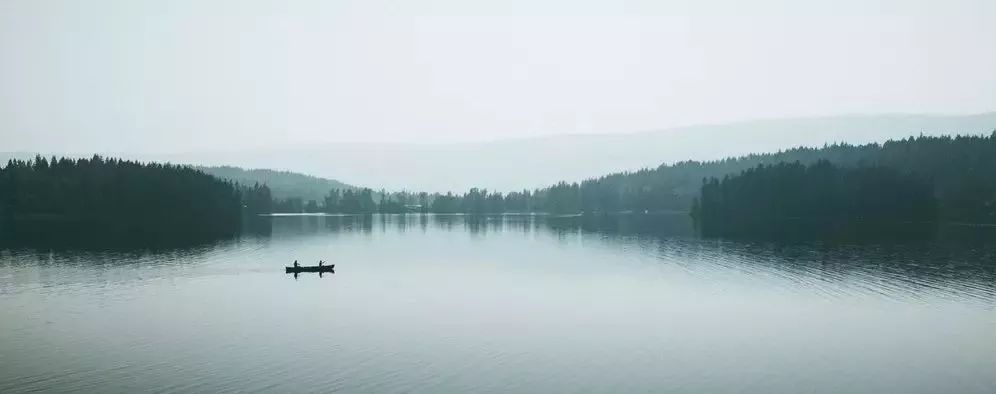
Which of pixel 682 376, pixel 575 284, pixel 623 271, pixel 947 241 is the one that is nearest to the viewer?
pixel 682 376

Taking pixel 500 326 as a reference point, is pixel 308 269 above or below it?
above

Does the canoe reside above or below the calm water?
above

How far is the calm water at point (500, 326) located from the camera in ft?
126

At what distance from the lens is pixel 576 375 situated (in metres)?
39.4

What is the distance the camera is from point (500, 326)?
5375 cm

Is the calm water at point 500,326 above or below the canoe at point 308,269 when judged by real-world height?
below

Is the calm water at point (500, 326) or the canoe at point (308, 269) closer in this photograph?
the calm water at point (500, 326)

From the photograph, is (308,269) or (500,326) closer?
(500,326)

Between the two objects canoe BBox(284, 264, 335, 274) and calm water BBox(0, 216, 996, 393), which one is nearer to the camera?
calm water BBox(0, 216, 996, 393)

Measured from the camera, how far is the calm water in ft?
126

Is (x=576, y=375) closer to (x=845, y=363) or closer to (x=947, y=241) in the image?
(x=845, y=363)

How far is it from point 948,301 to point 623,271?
122ft

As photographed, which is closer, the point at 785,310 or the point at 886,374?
the point at 886,374

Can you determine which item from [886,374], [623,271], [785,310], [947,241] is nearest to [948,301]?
[785,310]
